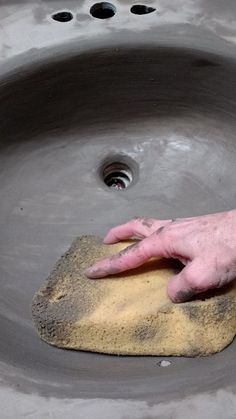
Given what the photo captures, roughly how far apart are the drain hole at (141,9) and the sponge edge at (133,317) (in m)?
0.41

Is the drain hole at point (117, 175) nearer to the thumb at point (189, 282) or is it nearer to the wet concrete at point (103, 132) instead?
the wet concrete at point (103, 132)

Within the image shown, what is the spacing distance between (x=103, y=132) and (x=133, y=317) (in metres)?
0.37

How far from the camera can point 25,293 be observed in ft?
2.66

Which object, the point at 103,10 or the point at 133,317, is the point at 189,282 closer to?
the point at 133,317

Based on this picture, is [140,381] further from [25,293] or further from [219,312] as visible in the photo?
[25,293]

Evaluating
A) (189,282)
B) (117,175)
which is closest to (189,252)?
(189,282)

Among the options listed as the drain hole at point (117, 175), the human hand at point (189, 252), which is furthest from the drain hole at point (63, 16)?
the human hand at point (189, 252)

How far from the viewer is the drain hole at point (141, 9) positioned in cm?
95

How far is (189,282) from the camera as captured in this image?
28.0 inches

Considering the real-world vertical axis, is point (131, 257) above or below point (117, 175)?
below

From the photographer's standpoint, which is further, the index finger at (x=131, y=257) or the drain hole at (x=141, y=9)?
the drain hole at (x=141, y=9)

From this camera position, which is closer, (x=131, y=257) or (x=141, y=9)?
(x=131, y=257)

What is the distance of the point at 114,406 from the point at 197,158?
48 centimetres

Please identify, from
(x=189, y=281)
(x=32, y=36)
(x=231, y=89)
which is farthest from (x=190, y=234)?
(x=32, y=36)
